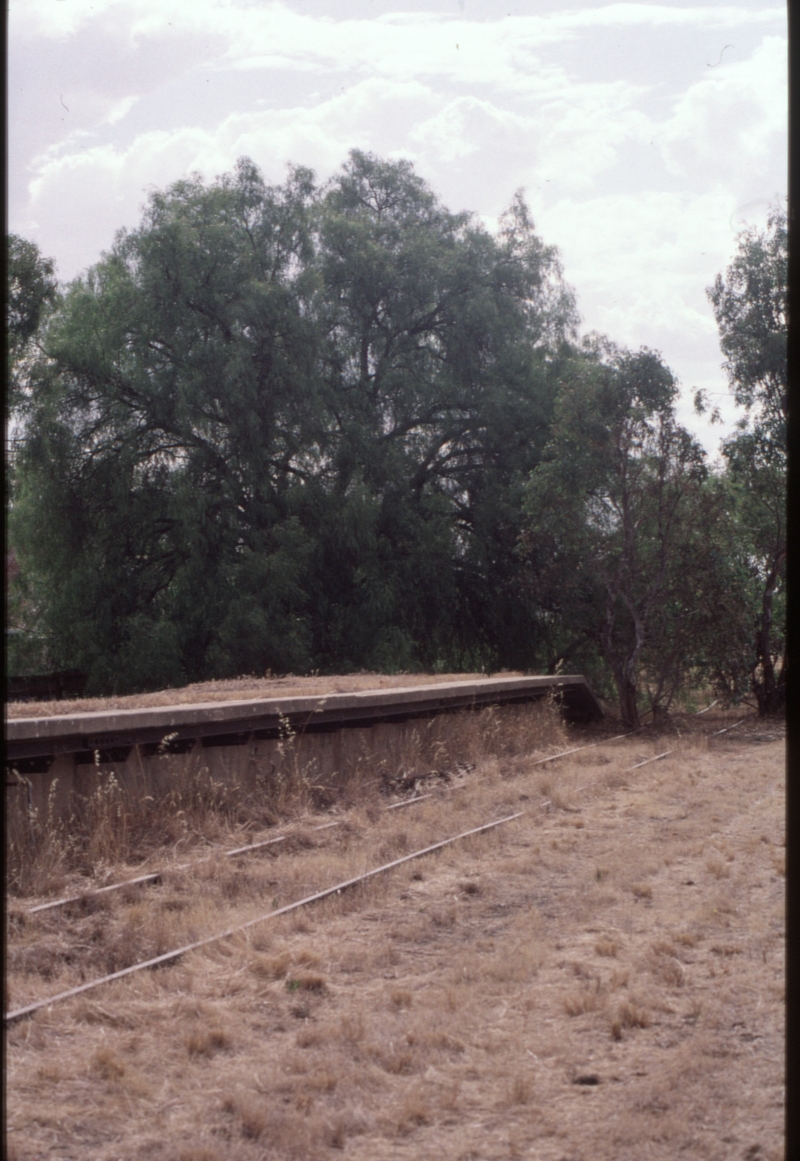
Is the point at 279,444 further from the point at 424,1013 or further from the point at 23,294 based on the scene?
the point at 424,1013

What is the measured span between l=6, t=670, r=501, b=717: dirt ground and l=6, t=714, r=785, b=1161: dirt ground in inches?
117

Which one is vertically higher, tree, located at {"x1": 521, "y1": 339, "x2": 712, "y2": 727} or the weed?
tree, located at {"x1": 521, "y1": 339, "x2": 712, "y2": 727}

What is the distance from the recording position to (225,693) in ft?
42.4

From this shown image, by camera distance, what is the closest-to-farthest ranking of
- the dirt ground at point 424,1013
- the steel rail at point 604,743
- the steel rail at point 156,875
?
1. the dirt ground at point 424,1013
2. the steel rail at point 156,875
3. the steel rail at point 604,743

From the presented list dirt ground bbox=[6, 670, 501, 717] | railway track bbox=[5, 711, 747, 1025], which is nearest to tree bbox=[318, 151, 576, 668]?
dirt ground bbox=[6, 670, 501, 717]

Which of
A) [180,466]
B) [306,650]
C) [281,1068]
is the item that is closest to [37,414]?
[180,466]

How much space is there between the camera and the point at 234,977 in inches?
209

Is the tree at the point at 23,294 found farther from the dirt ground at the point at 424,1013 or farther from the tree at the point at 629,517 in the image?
the dirt ground at the point at 424,1013

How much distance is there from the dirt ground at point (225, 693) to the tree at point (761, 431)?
9.12 metres

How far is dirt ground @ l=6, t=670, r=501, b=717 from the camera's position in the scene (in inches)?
405

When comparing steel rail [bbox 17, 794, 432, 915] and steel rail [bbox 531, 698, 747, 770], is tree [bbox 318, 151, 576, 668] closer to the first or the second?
steel rail [bbox 531, 698, 747, 770]

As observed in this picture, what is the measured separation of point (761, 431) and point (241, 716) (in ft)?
56.7

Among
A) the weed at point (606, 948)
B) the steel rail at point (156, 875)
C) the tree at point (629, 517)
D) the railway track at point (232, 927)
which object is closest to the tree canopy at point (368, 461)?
the tree at point (629, 517)

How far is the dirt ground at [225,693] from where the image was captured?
1030 cm
